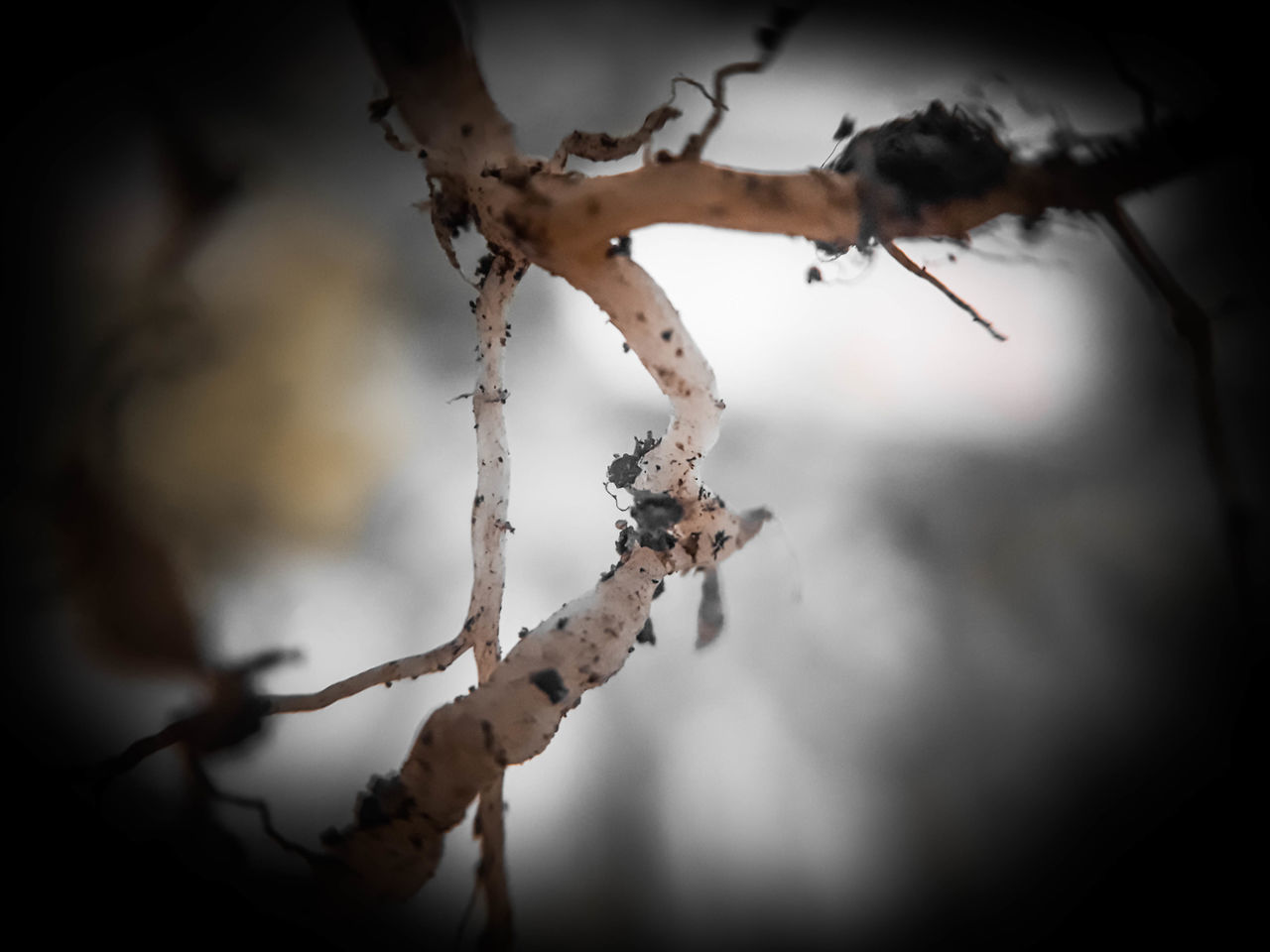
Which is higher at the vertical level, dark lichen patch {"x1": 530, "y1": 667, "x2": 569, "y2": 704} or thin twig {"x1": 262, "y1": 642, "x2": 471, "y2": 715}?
thin twig {"x1": 262, "y1": 642, "x2": 471, "y2": 715}

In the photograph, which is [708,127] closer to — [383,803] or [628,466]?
[628,466]

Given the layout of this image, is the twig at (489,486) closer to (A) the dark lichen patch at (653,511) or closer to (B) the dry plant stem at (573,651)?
(B) the dry plant stem at (573,651)

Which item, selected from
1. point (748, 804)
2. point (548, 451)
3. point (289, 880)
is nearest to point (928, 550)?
point (748, 804)

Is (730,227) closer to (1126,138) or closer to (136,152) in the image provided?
(1126,138)

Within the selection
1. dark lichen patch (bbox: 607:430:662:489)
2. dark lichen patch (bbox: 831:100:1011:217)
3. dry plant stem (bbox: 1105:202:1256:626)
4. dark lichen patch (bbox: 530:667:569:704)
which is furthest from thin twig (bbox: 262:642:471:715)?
dry plant stem (bbox: 1105:202:1256:626)

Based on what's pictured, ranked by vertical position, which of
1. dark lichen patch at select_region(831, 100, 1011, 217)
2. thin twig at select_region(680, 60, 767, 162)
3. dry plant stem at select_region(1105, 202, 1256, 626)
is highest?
thin twig at select_region(680, 60, 767, 162)

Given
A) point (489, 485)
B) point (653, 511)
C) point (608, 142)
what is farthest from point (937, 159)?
point (489, 485)

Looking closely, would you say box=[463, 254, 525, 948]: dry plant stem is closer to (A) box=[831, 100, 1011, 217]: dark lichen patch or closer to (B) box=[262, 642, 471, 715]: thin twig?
(B) box=[262, 642, 471, 715]: thin twig

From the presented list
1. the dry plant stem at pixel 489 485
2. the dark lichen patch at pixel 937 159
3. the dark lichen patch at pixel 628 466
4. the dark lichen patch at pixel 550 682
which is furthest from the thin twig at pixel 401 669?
the dark lichen patch at pixel 937 159
